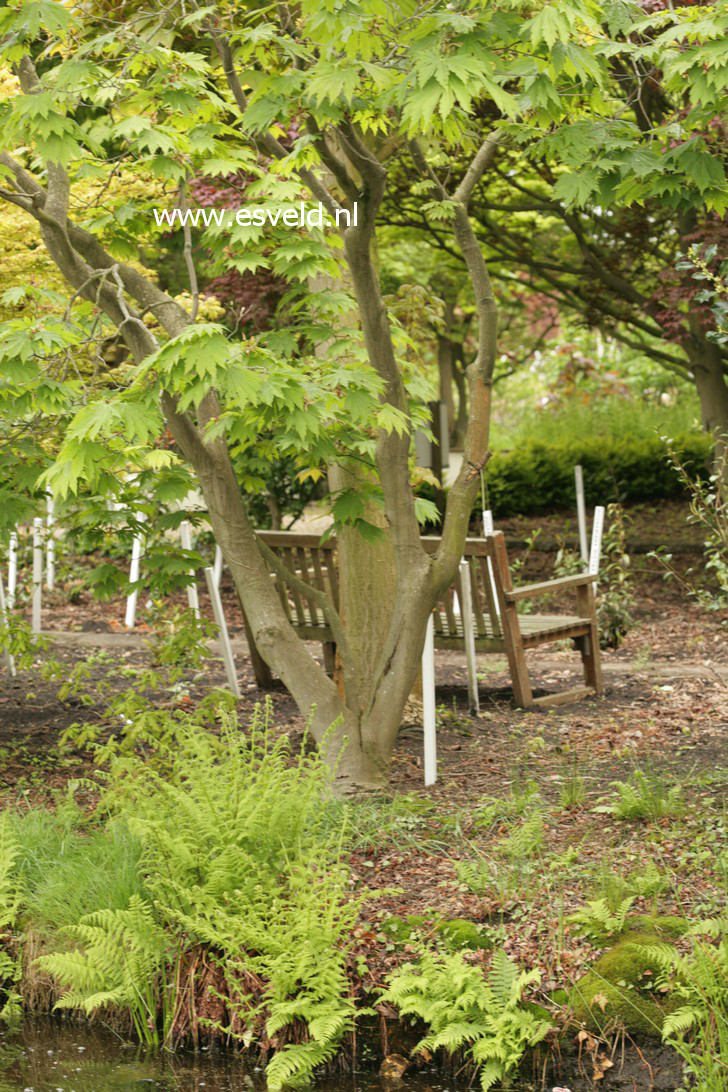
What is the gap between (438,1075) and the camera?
436cm

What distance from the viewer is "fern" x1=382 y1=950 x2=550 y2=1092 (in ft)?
13.7

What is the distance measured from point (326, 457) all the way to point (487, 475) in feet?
33.0

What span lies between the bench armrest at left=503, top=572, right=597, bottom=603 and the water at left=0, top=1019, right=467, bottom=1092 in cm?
337

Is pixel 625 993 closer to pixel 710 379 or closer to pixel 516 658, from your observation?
pixel 516 658

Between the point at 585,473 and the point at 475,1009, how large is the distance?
11479 mm

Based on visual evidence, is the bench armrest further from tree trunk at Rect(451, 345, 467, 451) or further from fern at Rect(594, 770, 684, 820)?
tree trunk at Rect(451, 345, 467, 451)

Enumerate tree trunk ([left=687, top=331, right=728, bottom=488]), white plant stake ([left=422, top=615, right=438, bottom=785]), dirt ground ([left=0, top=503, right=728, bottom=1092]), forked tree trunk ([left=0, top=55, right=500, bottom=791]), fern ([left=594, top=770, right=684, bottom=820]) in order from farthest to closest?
1. tree trunk ([left=687, top=331, right=728, bottom=488])
2. white plant stake ([left=422, top=615, right=438, bottom=785])
3. forked tree trunk ([left=0, top=55, right=500, bottom=791])
4. fern ([left=594, top=770, right=684, bottom=820])
5. dirt ground ([left=0, top=503, right=728, bottom=1092])

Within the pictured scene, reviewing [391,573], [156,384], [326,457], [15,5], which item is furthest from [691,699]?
[15,5]

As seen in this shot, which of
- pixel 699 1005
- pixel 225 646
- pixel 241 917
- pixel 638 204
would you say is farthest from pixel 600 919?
pixel 638 204

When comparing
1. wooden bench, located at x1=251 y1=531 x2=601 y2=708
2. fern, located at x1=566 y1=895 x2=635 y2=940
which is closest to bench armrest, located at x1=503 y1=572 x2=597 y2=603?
wooden bench, located at x1=251 y1=531 x2=601 y2=708

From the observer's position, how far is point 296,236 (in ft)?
17.8

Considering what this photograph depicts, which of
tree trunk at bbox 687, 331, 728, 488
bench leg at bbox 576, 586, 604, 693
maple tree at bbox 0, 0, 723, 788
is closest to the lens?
maple tree at bbox 0, 0, 723, 788

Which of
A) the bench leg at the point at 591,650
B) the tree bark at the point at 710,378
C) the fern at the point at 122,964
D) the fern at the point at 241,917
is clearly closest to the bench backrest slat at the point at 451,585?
the bench leg at the point at 591,650

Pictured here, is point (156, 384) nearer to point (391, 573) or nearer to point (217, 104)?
point (217, 104)
